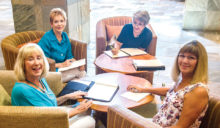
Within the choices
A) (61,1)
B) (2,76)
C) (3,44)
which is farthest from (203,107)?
(61,1)

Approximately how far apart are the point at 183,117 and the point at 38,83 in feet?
3.89

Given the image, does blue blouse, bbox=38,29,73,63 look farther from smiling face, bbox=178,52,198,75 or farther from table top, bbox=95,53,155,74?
smiling face, bbox=178,52,198,75

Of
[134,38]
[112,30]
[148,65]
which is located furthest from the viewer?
[112,30]

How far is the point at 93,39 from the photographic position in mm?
6289

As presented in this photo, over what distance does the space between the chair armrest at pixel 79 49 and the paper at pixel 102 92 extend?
966mm

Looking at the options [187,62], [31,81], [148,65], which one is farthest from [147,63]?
[31,81]

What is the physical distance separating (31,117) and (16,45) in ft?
6.18

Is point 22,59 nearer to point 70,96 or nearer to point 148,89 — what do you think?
point 70,96

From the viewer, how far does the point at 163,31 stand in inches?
283

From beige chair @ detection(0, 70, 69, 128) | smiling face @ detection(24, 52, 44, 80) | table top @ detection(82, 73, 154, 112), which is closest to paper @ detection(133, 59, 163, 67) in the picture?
table top @ detection(82, 73, 154, 112)

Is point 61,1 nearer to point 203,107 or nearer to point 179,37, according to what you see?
point 203,107

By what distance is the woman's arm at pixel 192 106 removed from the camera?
168cm

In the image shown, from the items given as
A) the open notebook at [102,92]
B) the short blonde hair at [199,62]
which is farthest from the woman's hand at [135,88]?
the short blonde hair at [199,62]

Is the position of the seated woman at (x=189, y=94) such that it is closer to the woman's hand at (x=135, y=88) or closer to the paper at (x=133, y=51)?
the woman's hand at (x=135, y=88)
